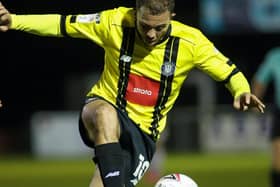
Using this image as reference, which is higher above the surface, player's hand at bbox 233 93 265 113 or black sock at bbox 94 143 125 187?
player's hand at bbox 233 93 265 113

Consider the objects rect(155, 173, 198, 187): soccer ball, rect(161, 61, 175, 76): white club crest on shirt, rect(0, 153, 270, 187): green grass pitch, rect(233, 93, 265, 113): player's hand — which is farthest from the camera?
rect(0, 153, 270, 187): green grass pitch

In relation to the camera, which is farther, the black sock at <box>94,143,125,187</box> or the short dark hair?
the short dark hair

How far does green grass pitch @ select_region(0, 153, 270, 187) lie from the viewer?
51.1ft

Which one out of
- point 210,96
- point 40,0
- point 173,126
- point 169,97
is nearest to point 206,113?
point 173,126

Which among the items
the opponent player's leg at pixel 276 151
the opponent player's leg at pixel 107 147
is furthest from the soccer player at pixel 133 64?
the opponent player's leg at pixel 276 151

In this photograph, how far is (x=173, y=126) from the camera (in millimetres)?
23188

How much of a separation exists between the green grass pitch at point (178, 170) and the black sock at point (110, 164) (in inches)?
285

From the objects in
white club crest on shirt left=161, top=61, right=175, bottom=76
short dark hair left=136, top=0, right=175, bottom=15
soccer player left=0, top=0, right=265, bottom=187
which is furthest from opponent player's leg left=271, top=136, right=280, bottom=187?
short dark hair left=136, top=0, right=175, bottom=15

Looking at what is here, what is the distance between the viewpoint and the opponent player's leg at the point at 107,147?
23.9 feet

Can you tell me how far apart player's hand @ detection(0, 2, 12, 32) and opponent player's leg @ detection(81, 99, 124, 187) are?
890mm

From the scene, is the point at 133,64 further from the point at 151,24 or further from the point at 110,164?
the point at 110,164

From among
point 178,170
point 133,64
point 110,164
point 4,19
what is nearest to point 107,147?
point 110,164

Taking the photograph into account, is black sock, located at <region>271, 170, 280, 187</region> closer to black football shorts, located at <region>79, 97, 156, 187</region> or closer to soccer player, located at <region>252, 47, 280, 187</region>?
soccer player, located at <region>252, 47, 280, 187</region>

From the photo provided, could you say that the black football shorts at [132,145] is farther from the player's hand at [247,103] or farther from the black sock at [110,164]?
the player's hand at [247,103]
